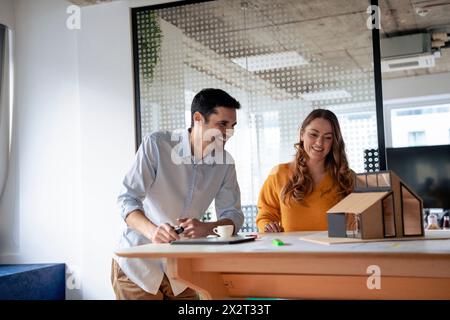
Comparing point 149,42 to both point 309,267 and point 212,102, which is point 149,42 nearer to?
point 212,102

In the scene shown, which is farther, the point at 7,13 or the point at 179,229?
the point at 7,13

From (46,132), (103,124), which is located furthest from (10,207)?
(103,124)

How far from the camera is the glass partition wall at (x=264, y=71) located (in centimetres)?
280

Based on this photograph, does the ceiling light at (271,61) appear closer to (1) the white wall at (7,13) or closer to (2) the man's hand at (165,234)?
(1) the white wall at (7,13)

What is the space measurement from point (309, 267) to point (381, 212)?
0.27m

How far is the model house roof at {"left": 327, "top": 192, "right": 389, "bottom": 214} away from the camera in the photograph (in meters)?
1.20

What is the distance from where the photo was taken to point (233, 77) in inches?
117

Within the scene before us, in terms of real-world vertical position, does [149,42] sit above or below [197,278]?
above

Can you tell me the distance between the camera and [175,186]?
1646 mm

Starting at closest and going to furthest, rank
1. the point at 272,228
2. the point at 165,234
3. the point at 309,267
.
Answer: the point at 309,267, the point at 165,234, the point at 272,228

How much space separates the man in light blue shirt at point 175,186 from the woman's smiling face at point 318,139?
1.16 feet

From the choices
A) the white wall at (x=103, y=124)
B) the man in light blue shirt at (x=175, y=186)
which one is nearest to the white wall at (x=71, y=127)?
the white wall at (x=103, y=124)

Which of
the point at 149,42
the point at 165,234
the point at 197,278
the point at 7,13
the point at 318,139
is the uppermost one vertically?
the point at 7,13

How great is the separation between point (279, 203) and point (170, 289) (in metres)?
0.57
